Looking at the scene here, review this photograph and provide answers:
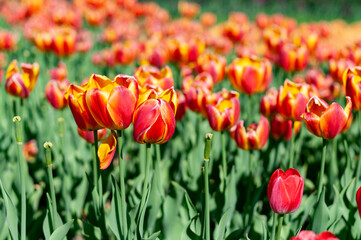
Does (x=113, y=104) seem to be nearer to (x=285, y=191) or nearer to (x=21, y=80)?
(x=285, y=191)

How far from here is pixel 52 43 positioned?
3027 mm

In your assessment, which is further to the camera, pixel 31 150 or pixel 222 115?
pixel 31 150

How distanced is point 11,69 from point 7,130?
501 mm

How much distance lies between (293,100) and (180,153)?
763mm

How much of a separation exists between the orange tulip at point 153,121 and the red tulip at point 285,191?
Answer: 1.00ft

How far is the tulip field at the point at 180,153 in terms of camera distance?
1104 millimetres

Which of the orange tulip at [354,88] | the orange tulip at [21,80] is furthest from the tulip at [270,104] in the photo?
the orange tulip at [21,80]

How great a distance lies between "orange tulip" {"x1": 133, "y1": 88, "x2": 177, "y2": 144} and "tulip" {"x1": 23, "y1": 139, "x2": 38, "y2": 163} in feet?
4.48

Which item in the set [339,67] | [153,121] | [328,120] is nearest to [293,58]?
[339,67]

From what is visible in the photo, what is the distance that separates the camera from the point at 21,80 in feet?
5.76

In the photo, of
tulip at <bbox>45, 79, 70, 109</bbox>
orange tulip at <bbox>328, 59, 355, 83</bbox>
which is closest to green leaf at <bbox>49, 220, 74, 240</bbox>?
tulip at <bbox>45, 79, 70, 109</bbox>

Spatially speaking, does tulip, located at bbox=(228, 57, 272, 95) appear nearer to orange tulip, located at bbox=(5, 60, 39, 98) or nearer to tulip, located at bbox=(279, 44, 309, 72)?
tulip, located at bbox=(279, 44, 309, 72)

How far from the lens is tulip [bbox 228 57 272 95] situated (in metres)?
1.93

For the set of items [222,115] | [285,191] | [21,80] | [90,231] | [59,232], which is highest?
[21,80]
